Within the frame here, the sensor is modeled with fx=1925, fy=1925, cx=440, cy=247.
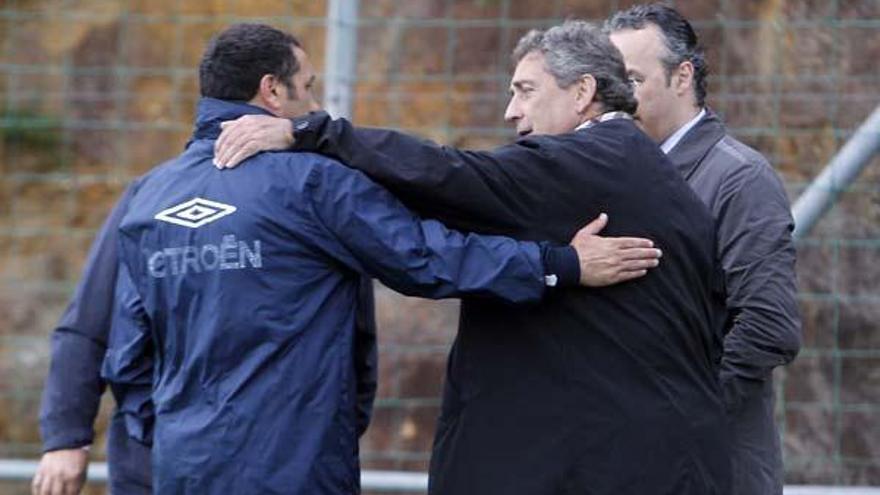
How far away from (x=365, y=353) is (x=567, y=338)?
65cm

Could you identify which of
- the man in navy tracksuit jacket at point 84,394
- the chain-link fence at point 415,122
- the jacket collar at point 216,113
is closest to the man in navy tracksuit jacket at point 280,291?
the jacket collar at point 216,113

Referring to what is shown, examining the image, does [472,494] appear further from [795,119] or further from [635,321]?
[795,119]

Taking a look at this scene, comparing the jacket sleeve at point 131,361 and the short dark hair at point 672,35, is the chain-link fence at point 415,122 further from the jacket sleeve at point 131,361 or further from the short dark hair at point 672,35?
the jacket sleeve at point 131,361

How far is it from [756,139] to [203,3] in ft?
7.94

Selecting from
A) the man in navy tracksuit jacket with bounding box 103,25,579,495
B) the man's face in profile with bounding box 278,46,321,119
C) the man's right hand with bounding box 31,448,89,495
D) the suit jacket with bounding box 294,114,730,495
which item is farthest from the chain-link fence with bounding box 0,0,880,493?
the man in navy tracksuit jacket with bounding box 103,25,579,495

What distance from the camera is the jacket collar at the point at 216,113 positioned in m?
4.52

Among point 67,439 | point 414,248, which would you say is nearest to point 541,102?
point 414,248

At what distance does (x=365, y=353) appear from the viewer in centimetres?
469

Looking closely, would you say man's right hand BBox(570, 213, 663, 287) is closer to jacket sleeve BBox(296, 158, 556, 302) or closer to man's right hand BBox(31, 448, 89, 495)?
jacket sleeve BBox(296, 158, 556, 302)

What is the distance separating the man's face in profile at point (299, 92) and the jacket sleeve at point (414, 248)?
0.38m

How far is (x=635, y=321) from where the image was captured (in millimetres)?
4266

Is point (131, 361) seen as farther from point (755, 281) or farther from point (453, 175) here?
point (755, 281)

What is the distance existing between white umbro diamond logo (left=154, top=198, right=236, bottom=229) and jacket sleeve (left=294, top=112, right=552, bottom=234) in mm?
276

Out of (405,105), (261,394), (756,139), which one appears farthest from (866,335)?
(261,394)
